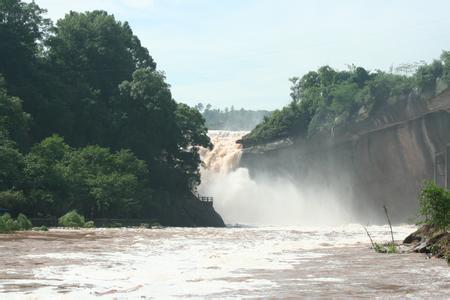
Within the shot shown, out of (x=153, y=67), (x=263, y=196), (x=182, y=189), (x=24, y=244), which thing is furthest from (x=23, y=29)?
(x=24, y=244)

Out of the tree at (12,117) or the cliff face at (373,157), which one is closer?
the tree at (12,117)

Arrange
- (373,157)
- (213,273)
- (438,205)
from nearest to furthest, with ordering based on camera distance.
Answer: (213,273), (438,205), (373,157)

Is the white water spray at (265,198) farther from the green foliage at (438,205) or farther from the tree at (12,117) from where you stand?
the green foliage at (438,205)

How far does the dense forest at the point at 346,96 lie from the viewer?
67000 millimetres

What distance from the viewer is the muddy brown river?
543 inches

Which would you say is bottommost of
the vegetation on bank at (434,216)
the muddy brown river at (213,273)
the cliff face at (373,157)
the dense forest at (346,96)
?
the muddy brown river at (213,273)

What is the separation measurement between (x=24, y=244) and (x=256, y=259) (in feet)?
31.9

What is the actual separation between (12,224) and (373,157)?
141 feet

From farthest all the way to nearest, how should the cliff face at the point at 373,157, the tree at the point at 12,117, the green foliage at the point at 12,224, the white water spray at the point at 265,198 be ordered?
the white water spray at the point at 265,198 < the cliff face at the point at 373,157 < the tree at the point at 12,117 < the green foliage at the point at 12,224

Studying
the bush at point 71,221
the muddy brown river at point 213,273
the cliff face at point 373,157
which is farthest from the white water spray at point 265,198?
the muddy brown river at point 213,273

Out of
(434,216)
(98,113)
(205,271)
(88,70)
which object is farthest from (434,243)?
(88,70)

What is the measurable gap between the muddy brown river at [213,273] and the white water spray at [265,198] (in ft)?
171

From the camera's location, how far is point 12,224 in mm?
37562

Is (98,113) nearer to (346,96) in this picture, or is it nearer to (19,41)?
(19,41)
